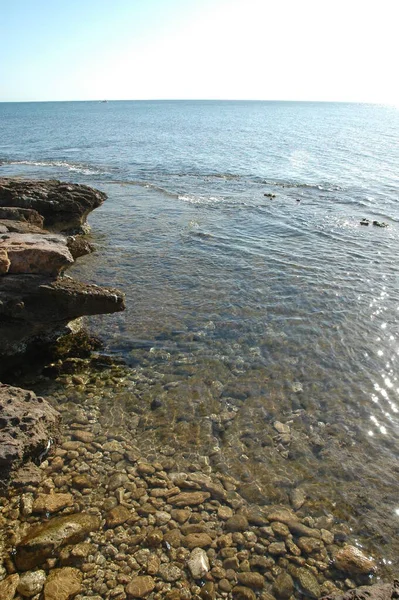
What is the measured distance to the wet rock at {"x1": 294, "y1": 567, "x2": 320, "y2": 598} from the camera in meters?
5.61

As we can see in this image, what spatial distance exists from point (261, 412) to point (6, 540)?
17.7 feet

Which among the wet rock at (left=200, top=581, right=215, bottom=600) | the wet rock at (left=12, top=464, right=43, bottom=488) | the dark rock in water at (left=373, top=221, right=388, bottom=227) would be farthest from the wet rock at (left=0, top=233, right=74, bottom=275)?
the dark rock in water at (left=373, top=221, right=388, bottom=227)

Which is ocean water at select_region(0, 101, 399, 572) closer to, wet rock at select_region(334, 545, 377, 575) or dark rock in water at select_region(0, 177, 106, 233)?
wet rock at select_region(334, 545, 377, 575)

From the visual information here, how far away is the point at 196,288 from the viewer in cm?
1484

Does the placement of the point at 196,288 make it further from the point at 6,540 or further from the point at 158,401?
the point at 6,540

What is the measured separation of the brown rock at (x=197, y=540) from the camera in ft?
20.1

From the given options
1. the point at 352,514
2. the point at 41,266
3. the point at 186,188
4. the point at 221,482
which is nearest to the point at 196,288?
the point at 41,266

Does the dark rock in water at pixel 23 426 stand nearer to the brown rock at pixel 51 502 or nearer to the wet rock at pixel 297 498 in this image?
the brown rock at pixel 51 502

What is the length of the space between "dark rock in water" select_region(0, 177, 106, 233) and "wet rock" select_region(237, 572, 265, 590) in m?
14.3

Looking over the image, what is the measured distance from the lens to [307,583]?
5730mm

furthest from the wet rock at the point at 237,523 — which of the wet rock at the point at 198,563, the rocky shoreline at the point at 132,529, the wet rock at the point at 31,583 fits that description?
the wet rock at the point at 31,583

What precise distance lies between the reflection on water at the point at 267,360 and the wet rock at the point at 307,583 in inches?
45.6

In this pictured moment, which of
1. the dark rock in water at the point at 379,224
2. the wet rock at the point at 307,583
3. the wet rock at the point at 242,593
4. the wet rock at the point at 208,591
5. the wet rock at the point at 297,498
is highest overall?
the dark rock in water at the point at 379,224

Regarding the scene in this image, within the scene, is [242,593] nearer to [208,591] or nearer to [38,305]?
[208,591]
